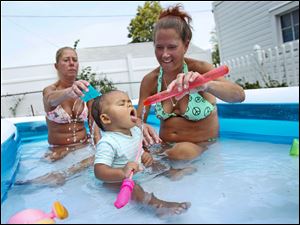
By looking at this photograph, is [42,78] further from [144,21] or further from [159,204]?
[144,21]

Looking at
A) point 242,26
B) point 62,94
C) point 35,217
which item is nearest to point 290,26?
point 242,26

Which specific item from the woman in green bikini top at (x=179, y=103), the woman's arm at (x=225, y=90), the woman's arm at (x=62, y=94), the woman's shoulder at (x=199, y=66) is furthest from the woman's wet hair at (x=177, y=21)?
the woman's arm at (x=62, y=94)

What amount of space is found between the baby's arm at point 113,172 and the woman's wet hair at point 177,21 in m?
1.13

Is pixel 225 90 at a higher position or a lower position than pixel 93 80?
lower

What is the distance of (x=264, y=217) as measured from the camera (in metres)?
1.32

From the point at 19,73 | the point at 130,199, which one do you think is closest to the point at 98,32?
the point at 19,73

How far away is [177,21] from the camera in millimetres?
2660

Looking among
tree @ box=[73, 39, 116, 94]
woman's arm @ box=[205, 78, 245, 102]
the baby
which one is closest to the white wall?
tree @ box=[73, 39, 116, 94]

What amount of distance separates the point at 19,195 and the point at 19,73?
34.8 feet

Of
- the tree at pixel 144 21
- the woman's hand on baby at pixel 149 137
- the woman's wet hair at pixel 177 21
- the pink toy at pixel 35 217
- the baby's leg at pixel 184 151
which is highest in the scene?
the tree at pixel 144 21

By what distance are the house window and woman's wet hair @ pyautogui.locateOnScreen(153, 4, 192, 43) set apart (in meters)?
7.74

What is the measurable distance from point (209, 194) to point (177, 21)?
1.39 metres

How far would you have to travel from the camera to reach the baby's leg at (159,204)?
5.16 feet

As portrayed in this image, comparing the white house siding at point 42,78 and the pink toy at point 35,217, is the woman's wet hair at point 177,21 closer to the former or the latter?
the pink toy at point 35,217
